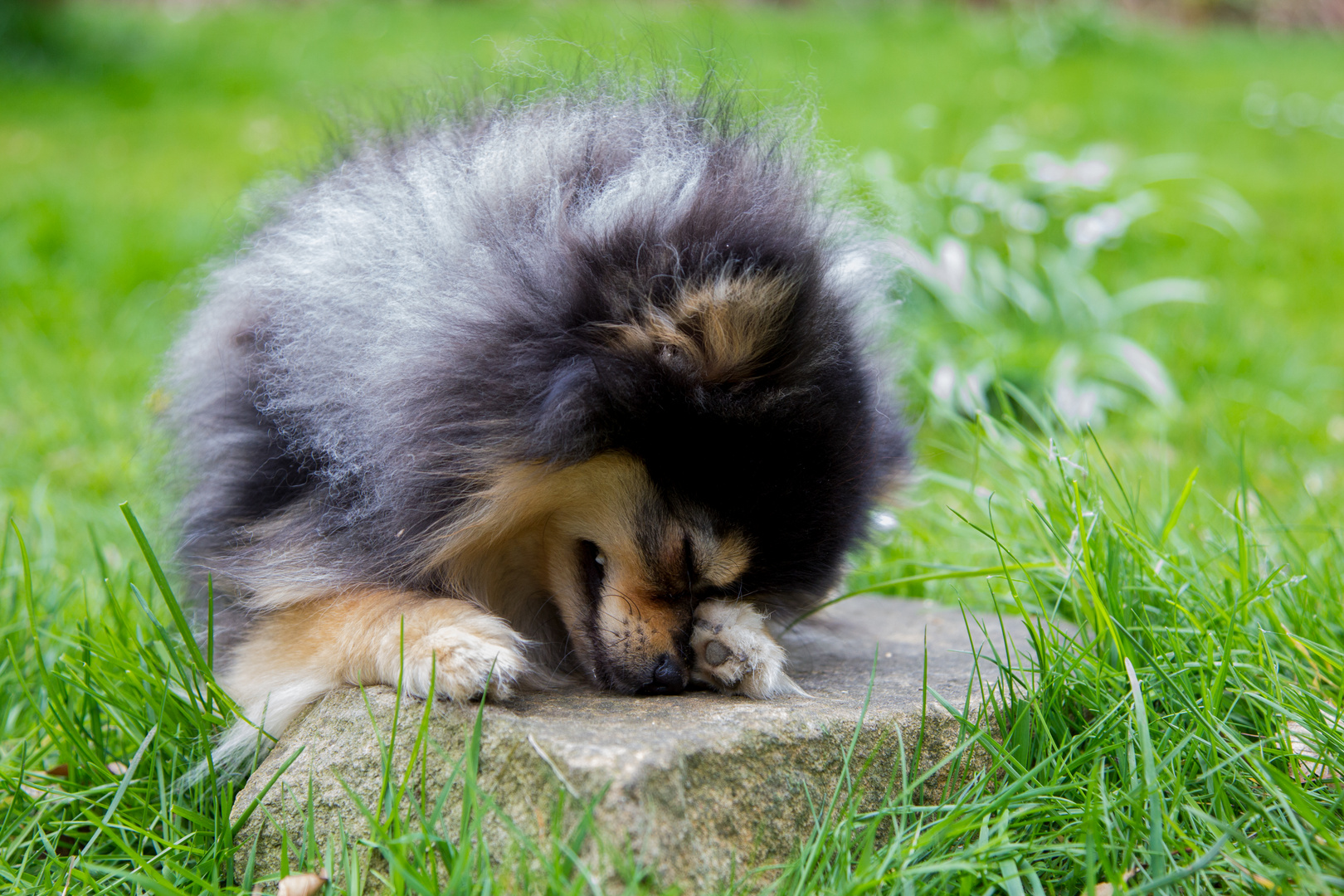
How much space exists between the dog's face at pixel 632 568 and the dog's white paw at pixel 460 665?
296 millimetres

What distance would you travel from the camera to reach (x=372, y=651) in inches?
92.8

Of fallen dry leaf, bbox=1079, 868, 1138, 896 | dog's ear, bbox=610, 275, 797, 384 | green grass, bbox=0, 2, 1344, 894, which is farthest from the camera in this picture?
dog's ear, bbox=610, 275, 797, 384

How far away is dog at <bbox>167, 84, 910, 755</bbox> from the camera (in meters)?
2.28

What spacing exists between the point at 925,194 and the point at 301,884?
6.10 metres

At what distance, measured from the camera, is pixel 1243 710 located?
Answer: 253cm

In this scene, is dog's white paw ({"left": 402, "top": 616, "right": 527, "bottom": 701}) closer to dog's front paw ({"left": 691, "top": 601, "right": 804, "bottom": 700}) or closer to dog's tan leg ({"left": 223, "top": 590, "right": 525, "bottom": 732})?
dog's tan leg ({"left": 223, "top": 590, "right": 525, "bottom": 732})

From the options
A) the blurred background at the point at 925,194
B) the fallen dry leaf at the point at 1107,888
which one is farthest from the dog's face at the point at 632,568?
the blurred background at the point at 925,194

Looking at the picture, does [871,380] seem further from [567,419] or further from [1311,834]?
[1311,834]

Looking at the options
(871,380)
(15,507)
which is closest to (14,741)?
(15,507)

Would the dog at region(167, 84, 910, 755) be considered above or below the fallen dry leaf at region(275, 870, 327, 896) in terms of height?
above

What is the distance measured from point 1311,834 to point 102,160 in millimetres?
9433

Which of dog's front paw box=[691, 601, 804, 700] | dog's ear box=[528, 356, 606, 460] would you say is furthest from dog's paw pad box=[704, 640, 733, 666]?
dog's ear box=[528, 356, 606, 460]

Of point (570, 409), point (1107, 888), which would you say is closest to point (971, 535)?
point (1107, 888)

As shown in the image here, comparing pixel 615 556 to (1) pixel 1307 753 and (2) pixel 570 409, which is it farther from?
(1) pixel 1307 753
